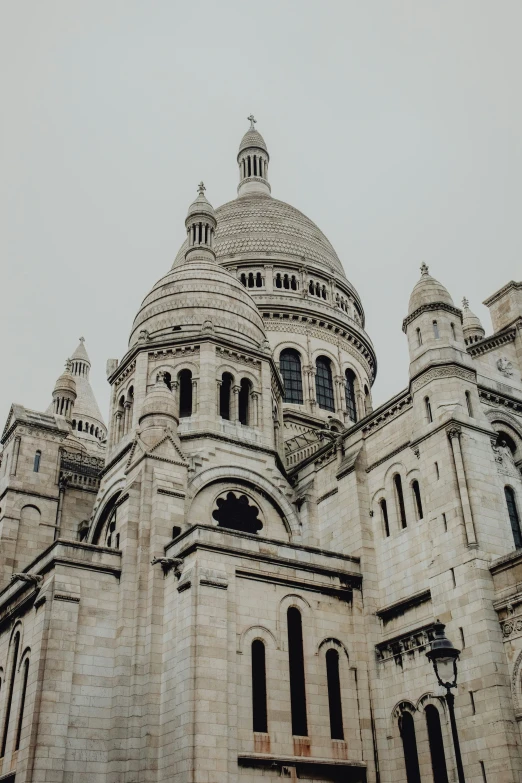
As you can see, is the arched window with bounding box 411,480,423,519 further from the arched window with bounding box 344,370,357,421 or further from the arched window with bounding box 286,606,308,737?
the arched window with bounding box 344,370,357,421

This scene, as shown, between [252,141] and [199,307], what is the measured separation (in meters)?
37.8

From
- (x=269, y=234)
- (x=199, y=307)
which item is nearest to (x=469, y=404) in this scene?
(x=199, y=307)

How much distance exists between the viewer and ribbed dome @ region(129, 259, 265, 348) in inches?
1592

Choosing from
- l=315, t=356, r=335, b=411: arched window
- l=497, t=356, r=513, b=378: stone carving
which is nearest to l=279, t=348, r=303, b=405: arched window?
l=315, t=356, r=335, b=411: arched window

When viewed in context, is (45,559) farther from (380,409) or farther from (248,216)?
(248,216)

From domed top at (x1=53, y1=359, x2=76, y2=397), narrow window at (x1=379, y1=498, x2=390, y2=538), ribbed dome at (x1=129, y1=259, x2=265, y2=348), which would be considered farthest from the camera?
domed top at (x1=53, y1=359, x2=76, y2=397)

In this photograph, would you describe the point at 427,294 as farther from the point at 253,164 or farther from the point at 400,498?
the point at 253,164

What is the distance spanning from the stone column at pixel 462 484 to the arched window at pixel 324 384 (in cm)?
2299

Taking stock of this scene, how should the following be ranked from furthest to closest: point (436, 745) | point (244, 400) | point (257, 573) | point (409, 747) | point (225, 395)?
point (244, 400), point (225, 395), point (257, 573), point (409, 747), point (436, 745)

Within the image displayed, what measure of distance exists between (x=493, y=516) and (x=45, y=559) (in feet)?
51.0

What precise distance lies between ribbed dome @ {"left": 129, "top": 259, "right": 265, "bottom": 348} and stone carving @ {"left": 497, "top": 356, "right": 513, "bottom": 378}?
11.7m

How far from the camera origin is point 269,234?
59.4 m

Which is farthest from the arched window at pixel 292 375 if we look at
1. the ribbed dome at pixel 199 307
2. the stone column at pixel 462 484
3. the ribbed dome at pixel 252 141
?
the ribbed dome at pixel 252 141

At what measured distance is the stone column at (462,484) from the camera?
27.8 m
